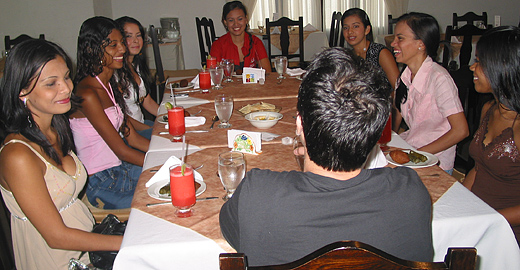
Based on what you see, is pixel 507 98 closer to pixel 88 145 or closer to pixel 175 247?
pixel 175 247

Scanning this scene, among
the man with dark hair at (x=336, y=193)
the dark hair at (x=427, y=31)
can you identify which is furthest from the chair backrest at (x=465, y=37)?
the man with dark hair at (x=336, y=193)

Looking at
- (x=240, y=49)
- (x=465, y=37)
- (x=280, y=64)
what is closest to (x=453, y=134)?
(x=280, y=64)

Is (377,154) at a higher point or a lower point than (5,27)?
lower

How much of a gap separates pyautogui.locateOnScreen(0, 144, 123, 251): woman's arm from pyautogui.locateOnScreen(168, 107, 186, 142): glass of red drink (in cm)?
60

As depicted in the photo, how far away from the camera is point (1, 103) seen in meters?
1.35

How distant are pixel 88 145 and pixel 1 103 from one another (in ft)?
2.36

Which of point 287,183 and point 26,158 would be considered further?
point 26,158

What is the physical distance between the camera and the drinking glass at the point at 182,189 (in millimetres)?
1117

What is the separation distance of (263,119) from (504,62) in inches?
40.1

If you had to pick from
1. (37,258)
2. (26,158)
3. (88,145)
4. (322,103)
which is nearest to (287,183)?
(322,103)

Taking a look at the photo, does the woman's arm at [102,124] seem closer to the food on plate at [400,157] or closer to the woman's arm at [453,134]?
the food on plate at [400,157]

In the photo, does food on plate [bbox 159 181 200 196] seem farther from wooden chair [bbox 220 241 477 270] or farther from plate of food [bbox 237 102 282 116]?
plate of food [bbox 237 102 282 116]

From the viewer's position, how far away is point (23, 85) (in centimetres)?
134

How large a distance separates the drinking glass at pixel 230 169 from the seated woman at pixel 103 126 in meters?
0.85
